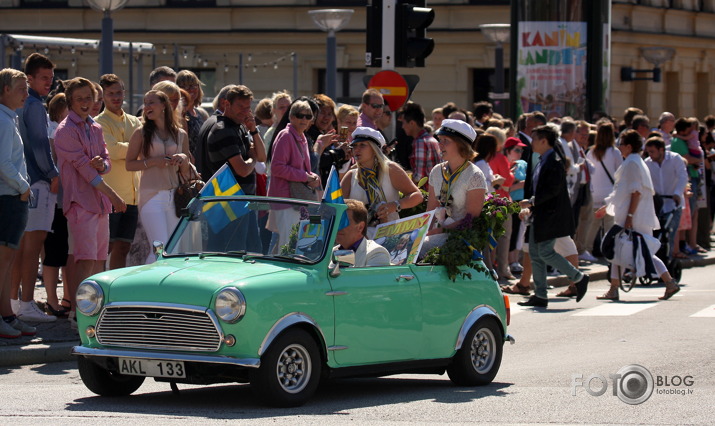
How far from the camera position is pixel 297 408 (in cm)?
884

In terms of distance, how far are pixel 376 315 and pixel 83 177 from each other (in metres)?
3.74

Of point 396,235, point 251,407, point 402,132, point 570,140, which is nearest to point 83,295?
point 251,407

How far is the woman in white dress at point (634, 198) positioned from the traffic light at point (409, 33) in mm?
2613

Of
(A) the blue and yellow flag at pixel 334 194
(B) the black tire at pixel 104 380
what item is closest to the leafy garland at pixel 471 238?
(A) the blue and yellow flag at pixel 334 194

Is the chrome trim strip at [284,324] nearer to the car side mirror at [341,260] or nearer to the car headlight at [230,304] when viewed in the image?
the car headlight at [230,304]

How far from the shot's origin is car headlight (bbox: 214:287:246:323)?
8.52 m

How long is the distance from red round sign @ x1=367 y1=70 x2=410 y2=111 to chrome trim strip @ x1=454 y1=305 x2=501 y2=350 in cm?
670

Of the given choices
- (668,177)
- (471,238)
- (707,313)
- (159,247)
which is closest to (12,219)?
(159,247)

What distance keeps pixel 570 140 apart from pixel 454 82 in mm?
22899

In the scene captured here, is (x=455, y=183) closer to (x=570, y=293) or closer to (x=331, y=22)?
(x=570, y=293)

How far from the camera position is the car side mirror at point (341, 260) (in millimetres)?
9195

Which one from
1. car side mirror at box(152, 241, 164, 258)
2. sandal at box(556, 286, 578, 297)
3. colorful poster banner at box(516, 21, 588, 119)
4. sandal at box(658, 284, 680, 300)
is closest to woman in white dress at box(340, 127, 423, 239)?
car side mirror at box(152, 241, 164, 258)

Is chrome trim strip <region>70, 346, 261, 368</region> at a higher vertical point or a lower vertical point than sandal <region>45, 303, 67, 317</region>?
higher

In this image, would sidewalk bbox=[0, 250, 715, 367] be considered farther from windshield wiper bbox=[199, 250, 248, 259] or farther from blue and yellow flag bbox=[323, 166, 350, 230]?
blue and yellow flag bbox=[323, 166, 350, 230]
